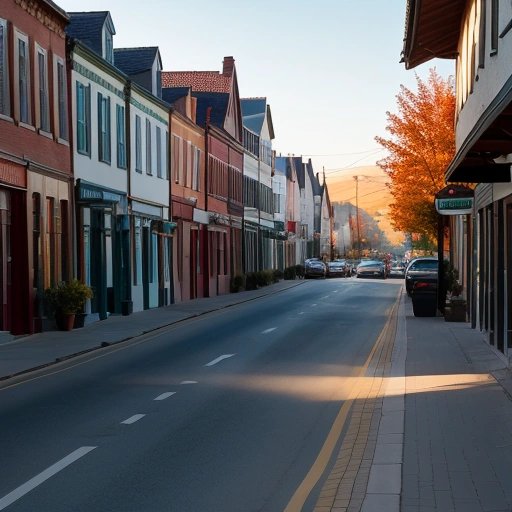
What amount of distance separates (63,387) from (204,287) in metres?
36.3

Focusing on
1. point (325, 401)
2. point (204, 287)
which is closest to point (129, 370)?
point (325, 401)

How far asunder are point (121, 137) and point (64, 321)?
10.6 metres

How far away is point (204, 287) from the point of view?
52625 millimetres

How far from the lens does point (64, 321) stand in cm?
2788

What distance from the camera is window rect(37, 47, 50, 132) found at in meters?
27.9

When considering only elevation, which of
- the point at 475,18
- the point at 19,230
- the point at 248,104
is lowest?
the point at 19,230

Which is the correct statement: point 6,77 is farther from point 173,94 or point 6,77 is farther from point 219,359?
point 173,94

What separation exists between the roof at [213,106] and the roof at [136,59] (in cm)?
1764

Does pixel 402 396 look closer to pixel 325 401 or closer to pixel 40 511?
pixel 325 401

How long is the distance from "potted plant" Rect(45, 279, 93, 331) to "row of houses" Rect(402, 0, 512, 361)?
9.16 m

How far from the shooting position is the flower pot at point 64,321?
27.8 m

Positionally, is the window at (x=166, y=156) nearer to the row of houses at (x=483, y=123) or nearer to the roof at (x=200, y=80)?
the row of houses at (x=483, y=123)

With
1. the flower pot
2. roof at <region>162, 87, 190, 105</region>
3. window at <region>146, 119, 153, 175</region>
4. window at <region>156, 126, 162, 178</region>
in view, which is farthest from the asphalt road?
roof at <region>162, 87, 190, 105</region>

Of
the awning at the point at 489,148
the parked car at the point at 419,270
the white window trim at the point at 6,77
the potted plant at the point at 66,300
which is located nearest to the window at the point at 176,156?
the parked car at the point at 419,270
